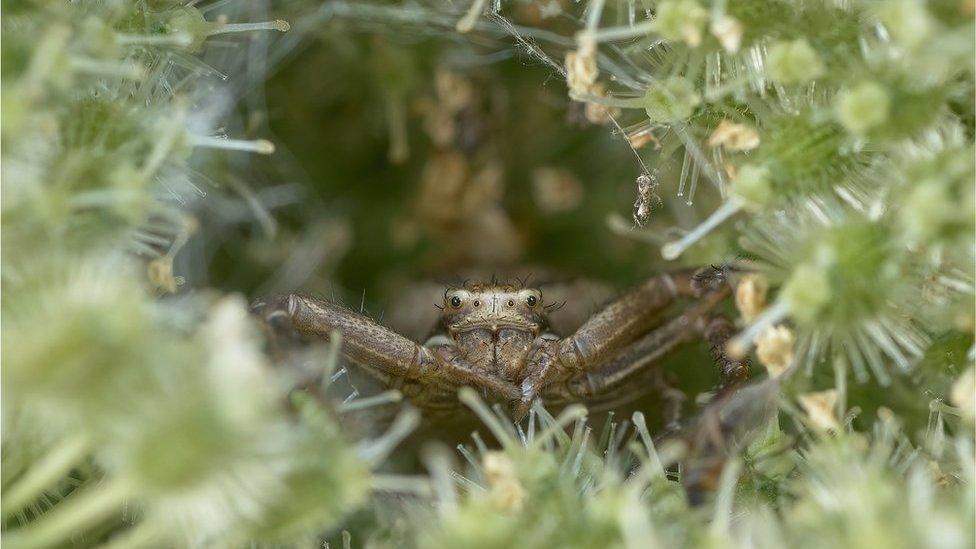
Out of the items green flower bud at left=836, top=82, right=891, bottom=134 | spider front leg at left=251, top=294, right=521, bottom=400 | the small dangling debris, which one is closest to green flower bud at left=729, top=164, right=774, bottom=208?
green flower bud at left=836, top=82, right=891, bottom=134

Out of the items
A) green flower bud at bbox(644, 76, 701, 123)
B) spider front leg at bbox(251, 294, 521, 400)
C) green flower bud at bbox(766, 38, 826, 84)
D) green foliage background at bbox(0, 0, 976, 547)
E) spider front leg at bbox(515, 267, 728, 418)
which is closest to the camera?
green foliage background at bbox(0, 0, 976, 547)

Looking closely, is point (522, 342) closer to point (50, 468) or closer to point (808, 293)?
point (808, 293)

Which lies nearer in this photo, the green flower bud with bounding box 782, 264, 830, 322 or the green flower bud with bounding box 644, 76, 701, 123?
the green flower bud with bounding box 782, 264, 830, 322

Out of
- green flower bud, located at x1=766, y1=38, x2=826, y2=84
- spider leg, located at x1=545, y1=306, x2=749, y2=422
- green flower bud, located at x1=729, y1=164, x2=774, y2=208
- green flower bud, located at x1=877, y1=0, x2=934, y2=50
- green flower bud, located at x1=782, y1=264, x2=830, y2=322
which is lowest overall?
spider leg, located at x1=545, y1=306, x2=749, y2=422

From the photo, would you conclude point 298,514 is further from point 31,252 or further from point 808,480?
point 808,480

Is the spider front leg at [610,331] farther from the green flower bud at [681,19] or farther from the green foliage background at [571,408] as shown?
the green flower bud at [681,19]

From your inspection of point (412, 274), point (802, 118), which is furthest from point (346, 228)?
point (802, 118)

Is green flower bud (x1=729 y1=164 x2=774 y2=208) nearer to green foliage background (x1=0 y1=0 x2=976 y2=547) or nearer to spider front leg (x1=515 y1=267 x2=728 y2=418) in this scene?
green foliage background (x1=0 y1=0 x2=976 y2=547)
